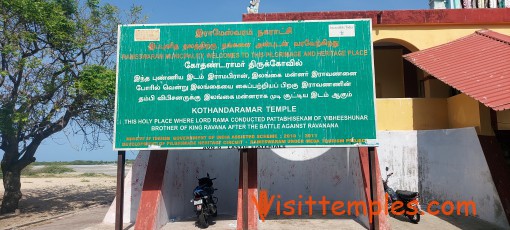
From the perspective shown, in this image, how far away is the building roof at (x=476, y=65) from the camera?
22.9 ft

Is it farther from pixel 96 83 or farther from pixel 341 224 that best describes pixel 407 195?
pixel 96 83

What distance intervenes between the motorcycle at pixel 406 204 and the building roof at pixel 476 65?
8.84 feet

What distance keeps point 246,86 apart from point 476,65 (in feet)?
19.2

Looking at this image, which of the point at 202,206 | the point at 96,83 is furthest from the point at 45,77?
the point at 202,206

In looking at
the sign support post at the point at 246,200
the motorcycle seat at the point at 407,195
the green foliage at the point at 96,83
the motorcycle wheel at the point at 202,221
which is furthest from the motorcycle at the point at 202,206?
the green foliage at the point at 96,83

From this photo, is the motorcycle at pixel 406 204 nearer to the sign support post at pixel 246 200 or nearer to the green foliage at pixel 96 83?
the sign support post at pixel 246 200

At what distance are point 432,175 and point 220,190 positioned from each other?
6116 millimetres

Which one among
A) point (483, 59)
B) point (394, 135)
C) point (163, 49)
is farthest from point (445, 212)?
point (163, 49)

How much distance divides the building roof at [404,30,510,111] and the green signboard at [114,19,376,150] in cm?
228

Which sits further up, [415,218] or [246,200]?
[246,200]

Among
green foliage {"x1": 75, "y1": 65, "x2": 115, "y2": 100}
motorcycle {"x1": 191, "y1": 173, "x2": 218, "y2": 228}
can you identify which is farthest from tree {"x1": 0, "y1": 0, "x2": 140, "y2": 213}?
motorcycle {"x1": 191, "y1": 173, "x2": 218, "y2": 228}

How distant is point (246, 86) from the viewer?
724 cm

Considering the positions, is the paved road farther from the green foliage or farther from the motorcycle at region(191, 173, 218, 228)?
the green foliage

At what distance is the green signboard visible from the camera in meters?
7.13
